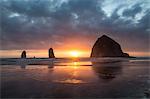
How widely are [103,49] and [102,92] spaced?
438ft

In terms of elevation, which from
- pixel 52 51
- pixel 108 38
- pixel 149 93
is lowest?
pixel 149 93

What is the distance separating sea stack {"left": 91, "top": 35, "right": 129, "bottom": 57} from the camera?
14138 cm

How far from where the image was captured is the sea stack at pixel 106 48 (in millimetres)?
141375

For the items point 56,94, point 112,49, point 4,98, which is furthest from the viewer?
point 112,49

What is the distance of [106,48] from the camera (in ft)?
474

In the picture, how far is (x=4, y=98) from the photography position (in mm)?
11680

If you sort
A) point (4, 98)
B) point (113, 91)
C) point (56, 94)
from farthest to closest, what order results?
point (113, 91) < point (56, 94) < point (4, 98)

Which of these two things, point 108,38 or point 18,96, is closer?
point 18,96

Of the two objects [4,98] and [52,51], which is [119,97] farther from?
[52,51]

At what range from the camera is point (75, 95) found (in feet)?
40.5

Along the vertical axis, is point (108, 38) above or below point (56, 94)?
above

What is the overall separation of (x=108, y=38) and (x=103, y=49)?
30.3 feet

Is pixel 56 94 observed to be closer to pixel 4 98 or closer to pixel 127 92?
pixel 4 98

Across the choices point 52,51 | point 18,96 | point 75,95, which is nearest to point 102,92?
point 75,95
